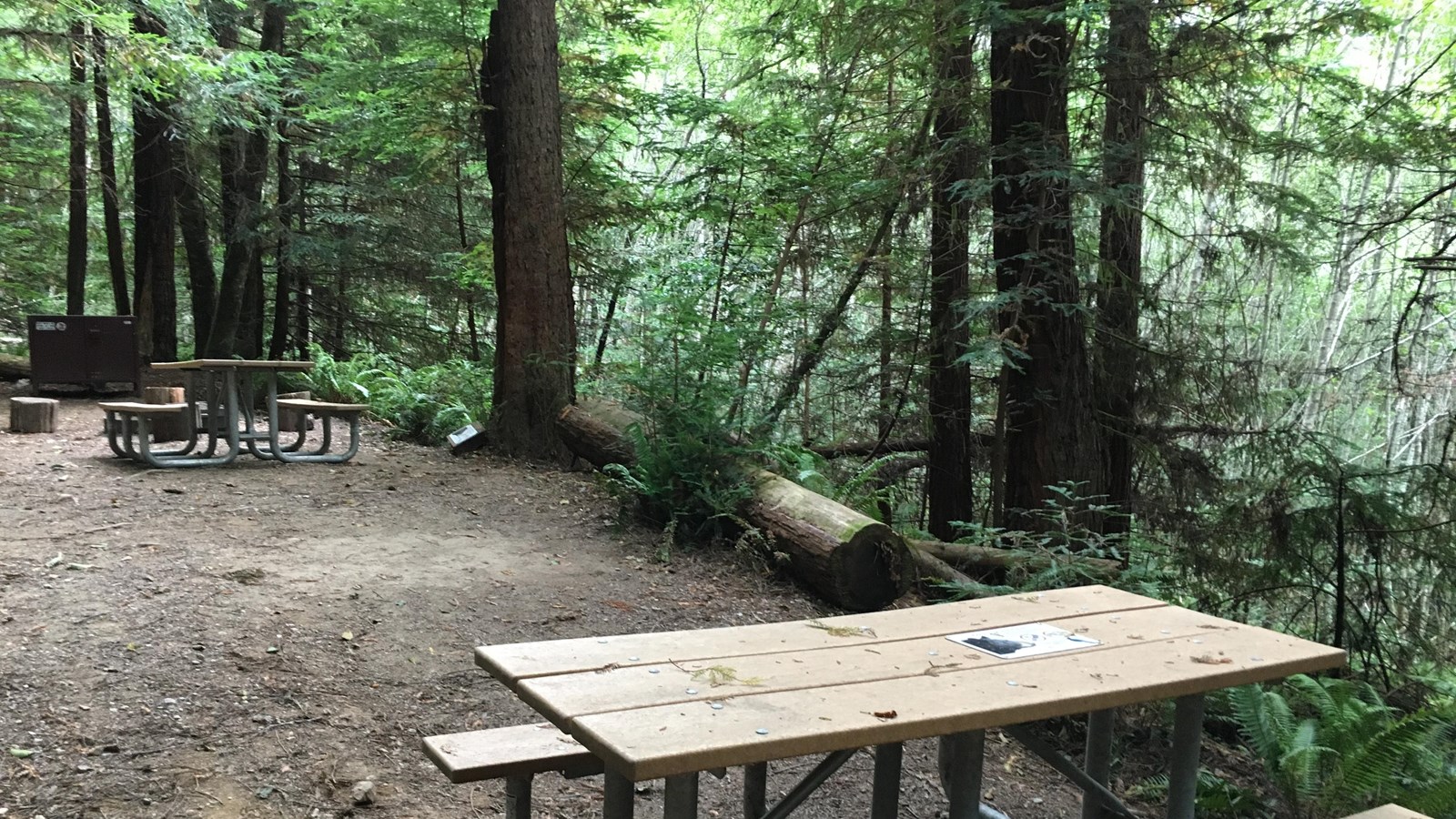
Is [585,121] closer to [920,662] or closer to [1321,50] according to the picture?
[1321,50]

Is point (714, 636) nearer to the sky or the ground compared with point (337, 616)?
nearer to the sky

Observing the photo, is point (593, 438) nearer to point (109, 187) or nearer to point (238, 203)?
point (238, 203)

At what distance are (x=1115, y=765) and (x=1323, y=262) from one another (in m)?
4.03

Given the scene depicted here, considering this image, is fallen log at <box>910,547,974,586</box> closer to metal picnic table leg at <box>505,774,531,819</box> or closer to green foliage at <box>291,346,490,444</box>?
metal picnic table leg at <box>505,774,531,819</box>

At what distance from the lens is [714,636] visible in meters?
2.44

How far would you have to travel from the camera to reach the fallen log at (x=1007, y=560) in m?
5.14

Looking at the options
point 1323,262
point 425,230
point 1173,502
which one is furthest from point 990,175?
point 425,230

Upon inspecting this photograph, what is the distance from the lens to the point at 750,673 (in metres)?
2.12

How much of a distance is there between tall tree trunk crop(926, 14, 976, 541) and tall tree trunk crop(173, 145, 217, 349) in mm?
11751

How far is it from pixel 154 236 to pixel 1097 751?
15680 millimetres

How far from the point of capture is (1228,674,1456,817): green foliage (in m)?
3.70

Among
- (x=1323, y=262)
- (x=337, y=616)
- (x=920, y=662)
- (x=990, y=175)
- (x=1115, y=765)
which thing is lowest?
(x=1115, y=765)

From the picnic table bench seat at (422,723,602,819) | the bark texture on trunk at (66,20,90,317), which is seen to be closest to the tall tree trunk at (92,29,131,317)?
the bark texture on trunk at (66,20,90,317)

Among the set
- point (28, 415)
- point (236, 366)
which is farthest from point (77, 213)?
point (236, 366)
